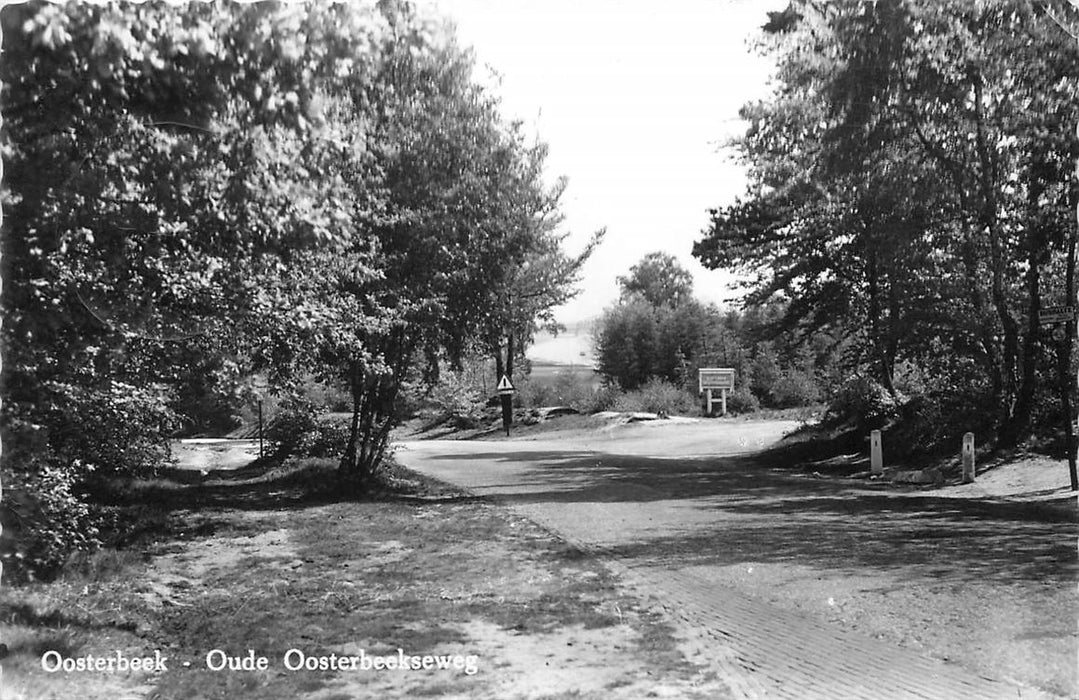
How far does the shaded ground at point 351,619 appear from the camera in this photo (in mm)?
4223

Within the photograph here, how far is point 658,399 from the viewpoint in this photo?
22.6 m

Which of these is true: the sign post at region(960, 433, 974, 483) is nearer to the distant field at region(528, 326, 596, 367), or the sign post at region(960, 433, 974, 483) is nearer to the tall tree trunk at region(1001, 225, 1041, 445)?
the tall tree trunk at region(1001, 225, 1041, 445)

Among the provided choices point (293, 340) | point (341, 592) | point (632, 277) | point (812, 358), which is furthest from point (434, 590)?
point (812, 358)

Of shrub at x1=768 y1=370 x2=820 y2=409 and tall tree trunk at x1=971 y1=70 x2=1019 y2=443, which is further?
shrub at x1=768 y1=370 x2=820 y2=409

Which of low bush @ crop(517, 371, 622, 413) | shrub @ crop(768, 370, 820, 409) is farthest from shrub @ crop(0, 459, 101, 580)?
shrub @ crop(768, 370, 820, 409)

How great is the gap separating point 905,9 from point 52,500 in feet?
23.0

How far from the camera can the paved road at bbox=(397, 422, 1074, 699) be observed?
14.4ft

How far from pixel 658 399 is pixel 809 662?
18.1 m

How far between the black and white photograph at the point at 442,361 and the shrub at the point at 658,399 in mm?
5834

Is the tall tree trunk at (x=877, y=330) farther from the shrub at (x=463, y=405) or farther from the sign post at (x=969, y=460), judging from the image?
the shrub at (x=463, y=405)

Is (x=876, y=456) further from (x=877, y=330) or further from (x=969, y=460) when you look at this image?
(x=877, y=330)

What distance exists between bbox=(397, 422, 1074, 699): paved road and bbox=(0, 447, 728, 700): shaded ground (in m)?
0.39

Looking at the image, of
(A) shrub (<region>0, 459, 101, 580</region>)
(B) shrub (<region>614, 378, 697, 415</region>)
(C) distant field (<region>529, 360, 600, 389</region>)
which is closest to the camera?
(A) shrub (<region>0, 459, 101, 580</region>)

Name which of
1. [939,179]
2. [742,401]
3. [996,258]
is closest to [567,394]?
[742,401]
